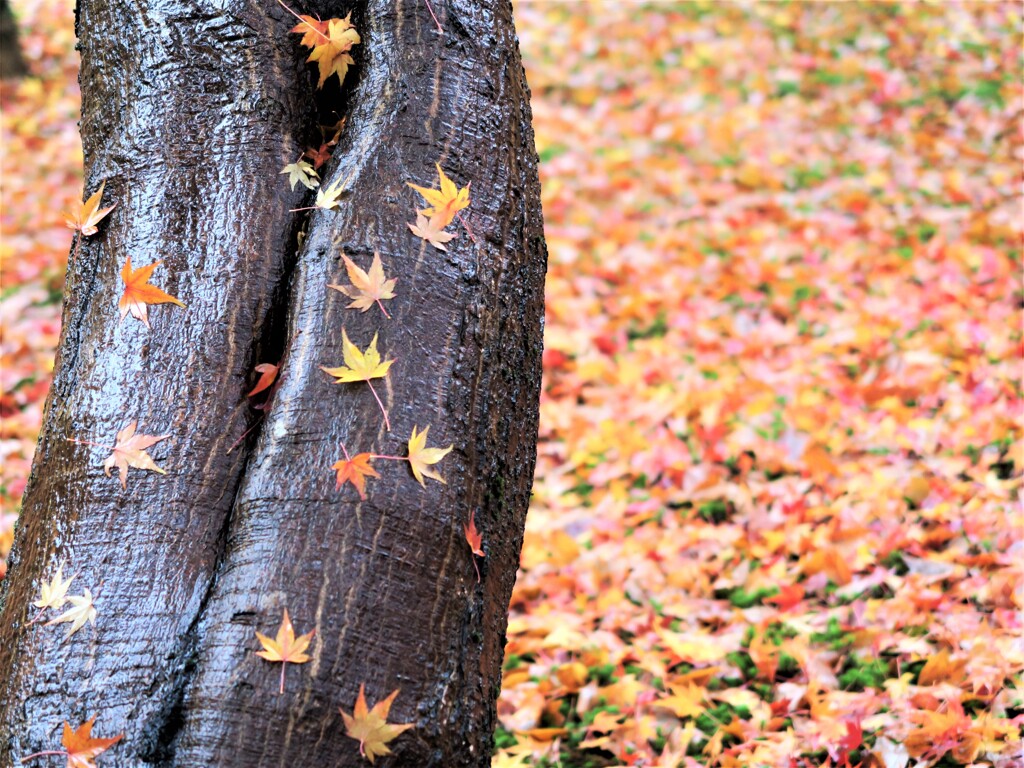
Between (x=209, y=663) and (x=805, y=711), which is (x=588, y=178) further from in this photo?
(x=209, y=663)

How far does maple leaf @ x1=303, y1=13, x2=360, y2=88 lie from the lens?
172cm

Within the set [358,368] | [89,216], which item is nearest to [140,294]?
[89,216]

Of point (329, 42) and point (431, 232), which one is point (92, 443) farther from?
point (329, 42)

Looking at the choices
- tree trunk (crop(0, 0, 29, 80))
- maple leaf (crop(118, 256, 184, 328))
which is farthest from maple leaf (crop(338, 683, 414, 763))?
tree trunk (crop(0, 0, 29, 80))

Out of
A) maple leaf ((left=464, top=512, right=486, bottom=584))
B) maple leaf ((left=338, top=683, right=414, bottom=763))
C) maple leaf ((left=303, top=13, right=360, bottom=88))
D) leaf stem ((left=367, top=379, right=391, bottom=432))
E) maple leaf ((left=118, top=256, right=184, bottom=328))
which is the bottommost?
maple leaf ((left=338, top=683, right=414, bottom=763))

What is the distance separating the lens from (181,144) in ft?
5.34

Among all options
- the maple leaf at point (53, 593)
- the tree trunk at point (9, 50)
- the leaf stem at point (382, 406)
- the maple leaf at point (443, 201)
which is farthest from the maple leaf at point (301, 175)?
the tree trunk at point (9, 50)

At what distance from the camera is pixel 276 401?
1.49 meters

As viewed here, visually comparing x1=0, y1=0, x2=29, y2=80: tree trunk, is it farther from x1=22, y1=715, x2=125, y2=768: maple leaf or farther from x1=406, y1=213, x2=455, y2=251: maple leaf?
x1=22, y1=715, x2=125, y2=768: maple leaf

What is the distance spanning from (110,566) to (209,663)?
0.24 metres

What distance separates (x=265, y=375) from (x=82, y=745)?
0.64 metres

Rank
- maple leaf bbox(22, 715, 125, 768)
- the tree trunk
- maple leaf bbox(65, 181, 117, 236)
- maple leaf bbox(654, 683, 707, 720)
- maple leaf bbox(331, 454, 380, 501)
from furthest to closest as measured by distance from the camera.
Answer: the tree trunk
maple leaf bbox(654, 683, 707, 720)
maple leaf bbox(65, 181, 117, 236)
maple leaf bbox(331, 454, 380, 501)
maple leaf bbox(22, 715, 125, 768)

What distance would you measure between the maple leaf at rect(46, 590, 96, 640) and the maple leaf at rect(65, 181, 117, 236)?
0.68 m

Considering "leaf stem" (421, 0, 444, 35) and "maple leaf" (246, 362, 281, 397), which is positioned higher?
"leaf stem" (421, 0, 444, 35)
